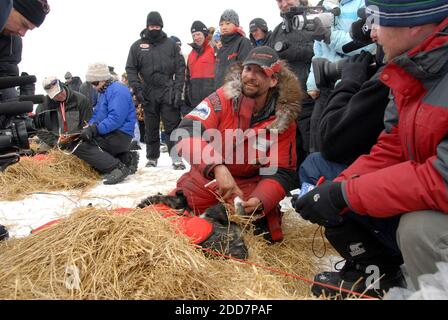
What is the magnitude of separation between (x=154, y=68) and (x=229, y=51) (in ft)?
4.71

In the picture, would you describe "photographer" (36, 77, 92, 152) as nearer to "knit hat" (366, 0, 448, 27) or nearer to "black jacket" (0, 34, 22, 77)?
"black jacket" (0, 34, 22, 77)

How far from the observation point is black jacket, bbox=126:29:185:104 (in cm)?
612

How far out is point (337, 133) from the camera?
2051 millimetres

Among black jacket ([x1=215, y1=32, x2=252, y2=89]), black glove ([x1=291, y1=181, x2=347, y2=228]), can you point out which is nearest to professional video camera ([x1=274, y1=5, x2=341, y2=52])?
black glove ([x1=291, y1=181, x2=347, y2=228])

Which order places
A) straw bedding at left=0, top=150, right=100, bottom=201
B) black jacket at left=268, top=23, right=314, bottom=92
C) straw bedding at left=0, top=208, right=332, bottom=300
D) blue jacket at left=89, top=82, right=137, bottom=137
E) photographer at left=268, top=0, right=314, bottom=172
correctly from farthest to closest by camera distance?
blue jacket at left=89, top=82, right=137, bottom=137 < straw bedding at left=0, top=150, right=100, bottom=201 < black jacket at left=268, top=23, right=314, bottom=92 < photographer at left=268, top=0, right=314, bottom=172 < straw bedding at left=0, top=208, right=332, bottom=300

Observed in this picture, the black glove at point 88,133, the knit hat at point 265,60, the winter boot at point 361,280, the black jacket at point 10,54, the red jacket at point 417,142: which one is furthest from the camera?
the black glove at point 88,133

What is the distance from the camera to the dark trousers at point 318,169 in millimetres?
2205

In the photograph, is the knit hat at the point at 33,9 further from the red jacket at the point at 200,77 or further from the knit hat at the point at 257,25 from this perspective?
the red jacket at the point at 200,77

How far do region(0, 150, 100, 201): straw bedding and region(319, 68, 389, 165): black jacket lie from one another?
346 centimetres

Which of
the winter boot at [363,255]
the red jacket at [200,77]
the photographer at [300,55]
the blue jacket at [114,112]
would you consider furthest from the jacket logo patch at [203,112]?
the red jacket at [200,77]

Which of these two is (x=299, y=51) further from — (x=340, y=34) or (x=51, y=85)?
(x=51, y=85)
